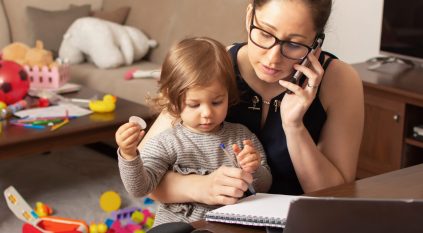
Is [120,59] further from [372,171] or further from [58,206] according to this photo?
[372,171]

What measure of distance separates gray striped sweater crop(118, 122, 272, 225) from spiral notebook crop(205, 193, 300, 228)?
0.24 metres

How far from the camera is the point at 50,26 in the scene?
4.20 m

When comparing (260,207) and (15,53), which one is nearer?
(260,207)

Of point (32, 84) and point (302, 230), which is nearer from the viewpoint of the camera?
point (302, 230)

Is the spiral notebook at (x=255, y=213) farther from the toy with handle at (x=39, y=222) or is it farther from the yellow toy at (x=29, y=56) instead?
the yellow toy at (x=29, y=56)

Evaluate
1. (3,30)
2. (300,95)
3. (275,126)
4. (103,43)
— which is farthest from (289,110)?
(3,30)

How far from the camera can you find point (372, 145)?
307 centimetres

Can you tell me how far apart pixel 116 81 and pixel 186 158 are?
225 centimetres

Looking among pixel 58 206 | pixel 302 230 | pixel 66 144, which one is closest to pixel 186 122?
pixel 302 230

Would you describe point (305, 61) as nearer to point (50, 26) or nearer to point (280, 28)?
point (280, 28)

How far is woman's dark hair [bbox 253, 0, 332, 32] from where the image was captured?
1386mm

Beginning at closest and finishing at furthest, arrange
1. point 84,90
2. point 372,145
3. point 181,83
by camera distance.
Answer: point 181,83, point 372,145, point 84,90

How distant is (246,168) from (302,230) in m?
0.32

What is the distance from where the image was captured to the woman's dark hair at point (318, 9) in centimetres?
139
